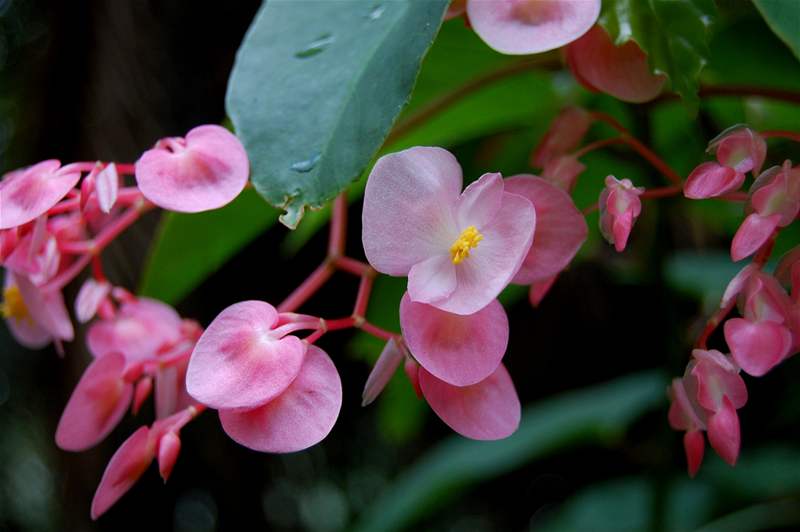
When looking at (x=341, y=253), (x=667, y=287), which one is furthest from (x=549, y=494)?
(x=341, y=253)

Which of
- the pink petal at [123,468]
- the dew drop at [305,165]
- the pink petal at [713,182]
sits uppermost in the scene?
the dew drop at [305,165]

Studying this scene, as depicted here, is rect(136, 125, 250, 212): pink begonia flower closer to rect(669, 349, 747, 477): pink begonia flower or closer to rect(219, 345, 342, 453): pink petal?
rect(219, 345, 342, 453): pink petal

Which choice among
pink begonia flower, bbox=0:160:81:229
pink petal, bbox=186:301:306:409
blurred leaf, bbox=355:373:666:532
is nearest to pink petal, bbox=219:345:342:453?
pink petal, bbox=186:301:306:409

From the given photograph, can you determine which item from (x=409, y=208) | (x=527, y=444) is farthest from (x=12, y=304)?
(x=527, y=444)

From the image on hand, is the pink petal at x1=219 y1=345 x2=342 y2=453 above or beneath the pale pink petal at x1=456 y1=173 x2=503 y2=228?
beneath

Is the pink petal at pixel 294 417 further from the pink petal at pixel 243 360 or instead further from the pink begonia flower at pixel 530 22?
the pink begonia flower at pixel 530 22

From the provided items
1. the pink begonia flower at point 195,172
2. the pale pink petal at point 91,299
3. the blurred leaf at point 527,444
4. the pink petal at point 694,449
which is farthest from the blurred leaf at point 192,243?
the blurred leaf at point 527,444

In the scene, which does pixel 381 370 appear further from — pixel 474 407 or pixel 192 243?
pixel 192 243
